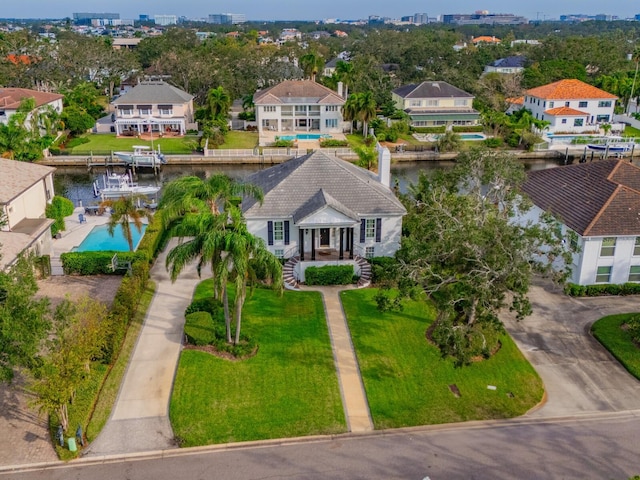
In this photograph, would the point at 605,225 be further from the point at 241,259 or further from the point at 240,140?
the point at 240,140

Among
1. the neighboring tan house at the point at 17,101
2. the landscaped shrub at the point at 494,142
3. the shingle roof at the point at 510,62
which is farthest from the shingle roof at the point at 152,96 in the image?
the shingle roof at the point at 510,62

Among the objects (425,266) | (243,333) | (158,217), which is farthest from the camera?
(158,217)

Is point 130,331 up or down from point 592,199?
down

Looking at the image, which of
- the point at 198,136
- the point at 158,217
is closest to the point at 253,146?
the point at 198,136

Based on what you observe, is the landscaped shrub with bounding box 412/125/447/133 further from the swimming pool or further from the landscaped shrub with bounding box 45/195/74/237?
the landscaped shrub with bounding box 45/195/74/237

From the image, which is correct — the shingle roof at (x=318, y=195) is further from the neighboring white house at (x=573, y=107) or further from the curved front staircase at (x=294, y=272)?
the neighboring white house at (x=573, y=107)

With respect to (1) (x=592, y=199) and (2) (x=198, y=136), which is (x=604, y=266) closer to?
(1) (x=592, y=199)
